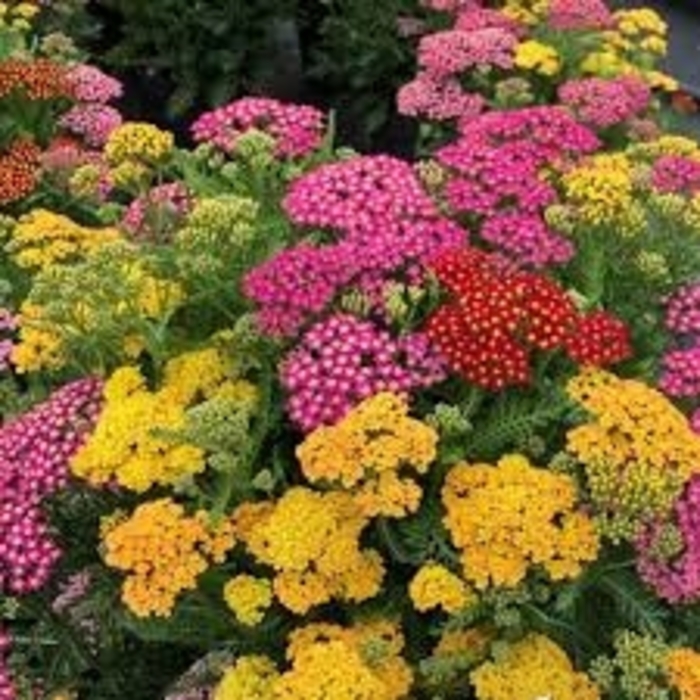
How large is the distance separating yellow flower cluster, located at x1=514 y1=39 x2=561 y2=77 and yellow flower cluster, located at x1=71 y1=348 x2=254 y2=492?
2.27 meters

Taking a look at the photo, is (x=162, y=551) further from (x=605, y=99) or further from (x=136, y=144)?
(x=605, y=99)

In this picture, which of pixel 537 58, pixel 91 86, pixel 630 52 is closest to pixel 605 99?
pixel 537 58

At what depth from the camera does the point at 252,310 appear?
372cm

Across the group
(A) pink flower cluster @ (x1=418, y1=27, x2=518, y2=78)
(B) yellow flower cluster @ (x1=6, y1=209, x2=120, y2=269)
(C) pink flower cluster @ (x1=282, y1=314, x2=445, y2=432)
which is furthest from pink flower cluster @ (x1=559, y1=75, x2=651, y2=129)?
(C) pink flower cluster @ (x1=282, y1=314, x2=445, y2=432)

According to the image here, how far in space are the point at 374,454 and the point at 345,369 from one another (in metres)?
0.29

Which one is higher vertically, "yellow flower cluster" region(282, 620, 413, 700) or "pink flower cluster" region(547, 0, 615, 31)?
"pink flower cluster" region(547, 0, 615, 31)

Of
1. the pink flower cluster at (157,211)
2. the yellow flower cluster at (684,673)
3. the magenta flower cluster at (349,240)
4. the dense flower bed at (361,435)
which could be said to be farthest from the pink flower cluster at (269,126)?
the yellow flower cluster at (684,673)

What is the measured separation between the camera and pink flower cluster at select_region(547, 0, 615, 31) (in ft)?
18.7

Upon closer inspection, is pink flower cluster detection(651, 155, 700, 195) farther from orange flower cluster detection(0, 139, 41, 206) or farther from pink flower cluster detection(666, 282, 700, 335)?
orange flower cluster detection(0, 139, 41, 206)

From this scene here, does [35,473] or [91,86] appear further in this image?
[91,86]

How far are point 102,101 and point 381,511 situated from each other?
2.86m

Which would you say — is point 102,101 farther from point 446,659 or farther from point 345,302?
point 446,659

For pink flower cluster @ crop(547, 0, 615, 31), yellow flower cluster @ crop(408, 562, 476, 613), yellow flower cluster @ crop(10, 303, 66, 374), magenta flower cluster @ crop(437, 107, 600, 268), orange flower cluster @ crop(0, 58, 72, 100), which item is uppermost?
magenta flower cluster @ crop(437, 107, 600, 268)

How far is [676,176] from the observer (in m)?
4.29
